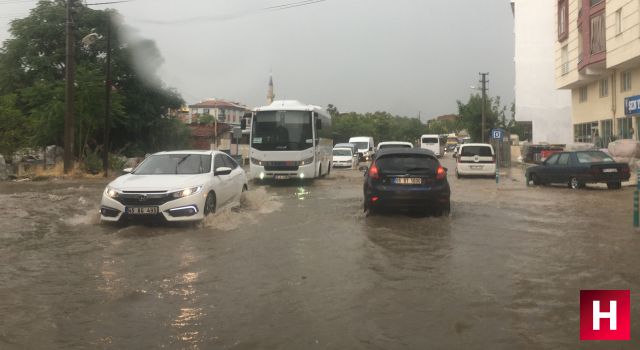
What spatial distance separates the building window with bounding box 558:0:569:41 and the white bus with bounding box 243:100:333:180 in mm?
26166

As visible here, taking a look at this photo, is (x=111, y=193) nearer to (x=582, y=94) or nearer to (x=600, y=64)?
(x=600, y=64)

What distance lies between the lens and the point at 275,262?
A: 7938mm

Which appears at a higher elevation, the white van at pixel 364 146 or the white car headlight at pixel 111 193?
the white van at pixel 364 146

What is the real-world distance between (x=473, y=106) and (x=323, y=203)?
61273 millimetres

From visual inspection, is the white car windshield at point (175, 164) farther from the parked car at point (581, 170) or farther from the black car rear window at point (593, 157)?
the black car rear window at point (593, 157)

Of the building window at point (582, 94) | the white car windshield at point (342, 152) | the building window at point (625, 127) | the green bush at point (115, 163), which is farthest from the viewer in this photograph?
the building window at point (582, 94)

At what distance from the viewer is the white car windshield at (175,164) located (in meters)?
11.8

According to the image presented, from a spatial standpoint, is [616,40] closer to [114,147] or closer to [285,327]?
[285,327]

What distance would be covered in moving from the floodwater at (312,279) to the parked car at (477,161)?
13.4 m

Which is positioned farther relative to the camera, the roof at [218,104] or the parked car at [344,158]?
the roof at [218,104]

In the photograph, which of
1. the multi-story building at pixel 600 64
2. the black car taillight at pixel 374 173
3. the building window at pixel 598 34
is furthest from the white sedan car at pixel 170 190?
the building window at pixel 598 34

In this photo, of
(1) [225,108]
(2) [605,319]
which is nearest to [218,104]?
(1) [225,108]

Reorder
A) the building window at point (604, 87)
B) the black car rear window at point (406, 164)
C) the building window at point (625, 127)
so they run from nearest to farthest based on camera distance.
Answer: the black car rear window at point (406, 164) < the building window at point (625, 127) < the building window at point (604, 87)

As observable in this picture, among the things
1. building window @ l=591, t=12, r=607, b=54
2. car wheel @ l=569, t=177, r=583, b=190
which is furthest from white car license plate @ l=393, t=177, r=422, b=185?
building window @ l=591, t=12, r=607, b=54
